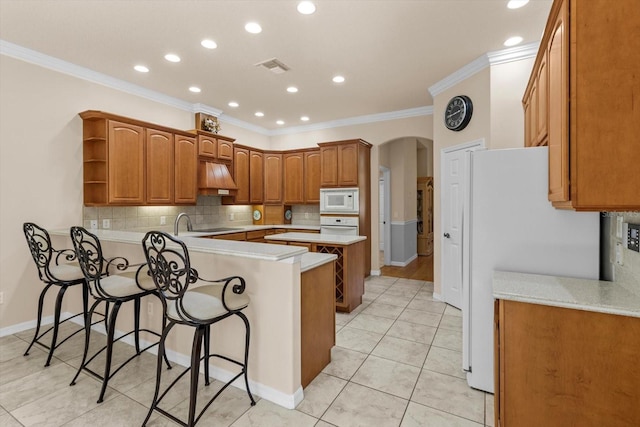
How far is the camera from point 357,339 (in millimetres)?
3045

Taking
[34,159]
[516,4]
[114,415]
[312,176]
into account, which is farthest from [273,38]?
[114,415]

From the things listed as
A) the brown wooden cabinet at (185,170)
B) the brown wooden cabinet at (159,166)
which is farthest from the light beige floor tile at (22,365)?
the brown wooden cabinet at (185,170)

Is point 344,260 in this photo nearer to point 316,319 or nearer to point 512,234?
point 316,319

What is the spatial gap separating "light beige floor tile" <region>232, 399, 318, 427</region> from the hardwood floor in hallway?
4.00 m

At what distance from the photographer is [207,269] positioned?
234cm

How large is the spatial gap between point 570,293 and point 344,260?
7.43 feet

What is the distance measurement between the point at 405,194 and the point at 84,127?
574cm

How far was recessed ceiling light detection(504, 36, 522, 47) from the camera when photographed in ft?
9.71

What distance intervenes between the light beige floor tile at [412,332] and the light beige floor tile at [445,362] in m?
0.22

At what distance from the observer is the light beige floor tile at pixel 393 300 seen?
4125mm

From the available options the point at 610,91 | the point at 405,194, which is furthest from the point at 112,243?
the point at 405,194

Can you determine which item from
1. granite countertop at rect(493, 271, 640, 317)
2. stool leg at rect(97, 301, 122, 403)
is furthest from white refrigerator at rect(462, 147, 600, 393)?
stool leg at rect(97, 301, 122, 403)

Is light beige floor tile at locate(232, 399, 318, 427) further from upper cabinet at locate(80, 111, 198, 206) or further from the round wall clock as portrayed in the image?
the round wall clock

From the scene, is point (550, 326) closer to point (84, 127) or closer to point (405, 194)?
point (84, 127)
